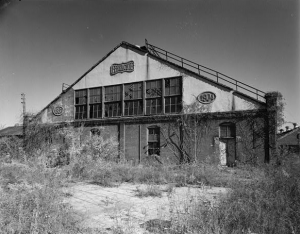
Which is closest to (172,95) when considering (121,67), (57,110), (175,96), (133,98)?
(175,96)

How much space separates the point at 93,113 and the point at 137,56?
616cm

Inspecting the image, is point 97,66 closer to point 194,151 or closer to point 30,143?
point 30,143

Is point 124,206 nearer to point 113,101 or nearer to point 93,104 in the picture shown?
point 113,101

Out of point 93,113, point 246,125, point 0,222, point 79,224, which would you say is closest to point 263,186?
point 79,224

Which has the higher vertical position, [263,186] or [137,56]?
[137,56]

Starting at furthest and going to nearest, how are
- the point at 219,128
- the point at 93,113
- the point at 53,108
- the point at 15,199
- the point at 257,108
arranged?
1. the point at 53,108
2. the point at 93,113
3. the point at 219,128
4. the point at 257,108
5. the point at 15,199

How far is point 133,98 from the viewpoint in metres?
17.9

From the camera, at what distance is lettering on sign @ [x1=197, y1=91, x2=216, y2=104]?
14891mm

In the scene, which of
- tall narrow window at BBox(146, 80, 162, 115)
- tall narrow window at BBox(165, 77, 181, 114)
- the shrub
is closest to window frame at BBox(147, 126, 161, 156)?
tall narrow window at BBox(146, 80, 162, 115)

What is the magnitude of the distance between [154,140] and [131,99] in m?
3.84

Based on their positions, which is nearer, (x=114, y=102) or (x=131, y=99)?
(x=131, y=99)

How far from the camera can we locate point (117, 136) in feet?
58.8

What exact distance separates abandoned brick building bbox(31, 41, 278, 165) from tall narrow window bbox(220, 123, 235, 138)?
6cm

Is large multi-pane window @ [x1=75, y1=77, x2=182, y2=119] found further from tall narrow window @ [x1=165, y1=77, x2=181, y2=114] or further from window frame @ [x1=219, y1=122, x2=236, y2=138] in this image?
window frame @ [x1=219, y1=122, x2=236, y2=138]
